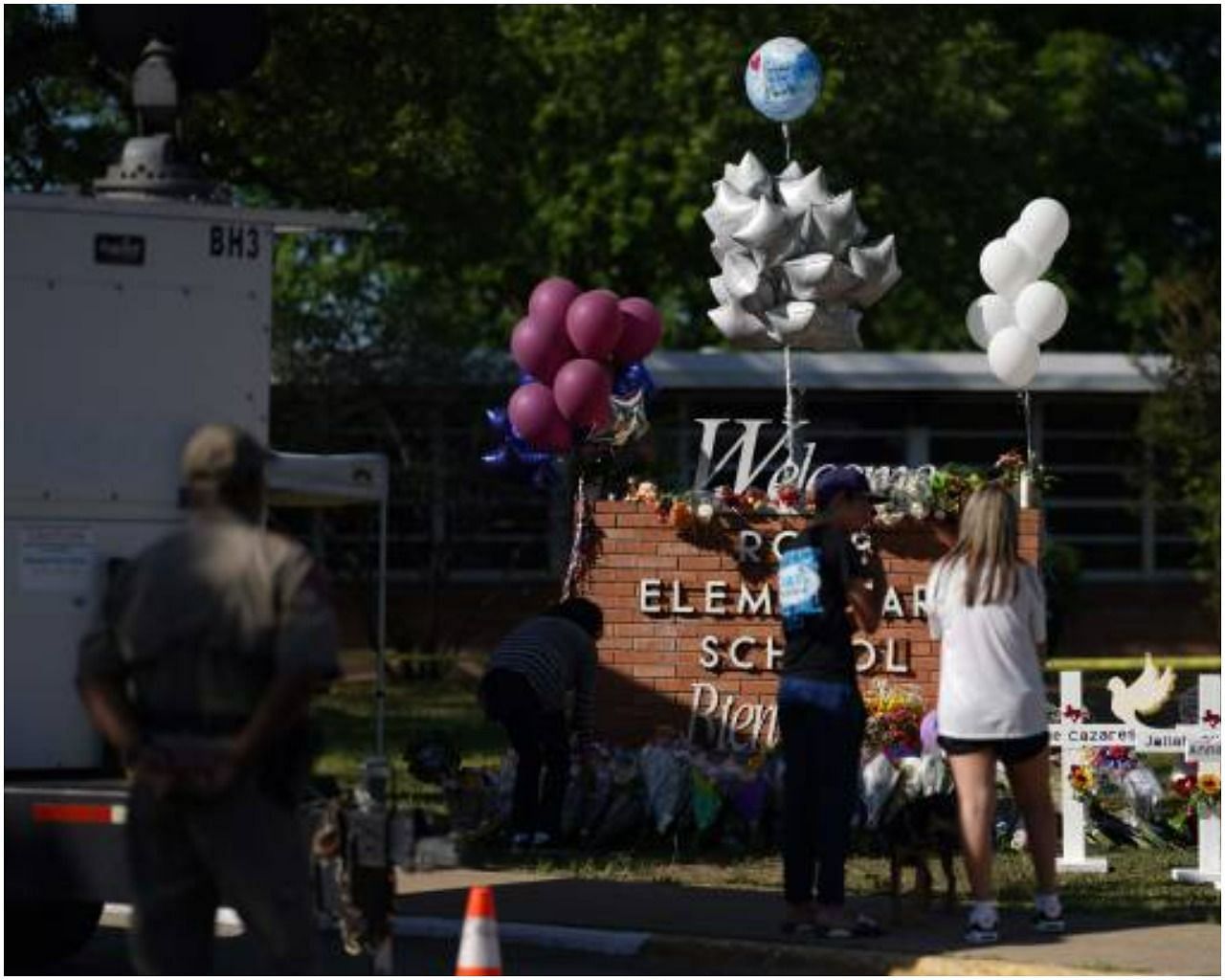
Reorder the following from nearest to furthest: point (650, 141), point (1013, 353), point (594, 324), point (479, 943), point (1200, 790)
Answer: point (479, 943), point (1200, 790), point (594, 324), point (1013, 353), point (650, 141)

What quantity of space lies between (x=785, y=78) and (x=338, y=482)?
7.27 metres

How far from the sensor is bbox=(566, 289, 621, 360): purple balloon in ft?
54.3

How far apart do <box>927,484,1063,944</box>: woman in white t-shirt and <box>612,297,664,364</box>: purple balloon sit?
18.4 feet

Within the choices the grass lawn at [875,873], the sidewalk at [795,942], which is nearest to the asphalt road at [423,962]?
the sidewalk at [795,942]

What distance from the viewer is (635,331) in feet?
55.5

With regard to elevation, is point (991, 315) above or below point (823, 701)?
above

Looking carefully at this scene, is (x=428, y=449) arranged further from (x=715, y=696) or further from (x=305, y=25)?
(x=715, y=696)

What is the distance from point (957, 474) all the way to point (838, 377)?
1577 centimetres

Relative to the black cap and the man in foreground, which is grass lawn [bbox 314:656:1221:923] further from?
the man in foreground

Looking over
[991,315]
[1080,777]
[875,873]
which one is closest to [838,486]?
[875,873]

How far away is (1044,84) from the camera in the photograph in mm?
40406

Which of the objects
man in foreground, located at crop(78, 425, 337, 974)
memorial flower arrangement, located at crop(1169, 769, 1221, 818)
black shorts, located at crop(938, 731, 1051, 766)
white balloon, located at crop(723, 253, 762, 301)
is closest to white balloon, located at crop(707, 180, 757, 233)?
white balloon, located at crop(723, 253, 762, 301)

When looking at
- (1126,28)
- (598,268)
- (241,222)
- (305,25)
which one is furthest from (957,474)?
(1126,28)

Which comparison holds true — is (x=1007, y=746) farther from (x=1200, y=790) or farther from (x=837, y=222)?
(x=837, y=222)
